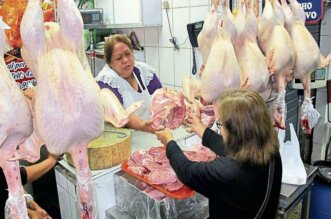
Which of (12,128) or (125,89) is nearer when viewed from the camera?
(12,128)

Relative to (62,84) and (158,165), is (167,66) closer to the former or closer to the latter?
(158,165)

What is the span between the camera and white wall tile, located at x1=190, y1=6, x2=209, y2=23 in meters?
2.22

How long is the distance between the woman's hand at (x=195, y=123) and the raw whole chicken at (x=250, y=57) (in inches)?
8.8

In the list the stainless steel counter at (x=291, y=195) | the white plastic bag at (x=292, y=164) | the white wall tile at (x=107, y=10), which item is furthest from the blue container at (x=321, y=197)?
the white wall tile at (x=107, y=10)

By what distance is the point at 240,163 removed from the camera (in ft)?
3.65

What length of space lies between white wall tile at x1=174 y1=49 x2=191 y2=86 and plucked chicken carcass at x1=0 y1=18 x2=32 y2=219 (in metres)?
1.90

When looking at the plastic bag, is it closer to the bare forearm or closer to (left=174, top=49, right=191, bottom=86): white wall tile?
the bare forearm

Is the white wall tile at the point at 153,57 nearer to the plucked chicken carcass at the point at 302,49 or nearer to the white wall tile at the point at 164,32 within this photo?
the white wall tile at the point at 164,32

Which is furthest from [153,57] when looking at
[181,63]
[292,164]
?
[292,164]

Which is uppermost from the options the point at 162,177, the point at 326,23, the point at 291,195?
the point at 326,23

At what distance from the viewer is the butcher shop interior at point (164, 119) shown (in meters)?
0.58

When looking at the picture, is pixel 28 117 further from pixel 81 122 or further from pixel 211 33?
pixel 211 33

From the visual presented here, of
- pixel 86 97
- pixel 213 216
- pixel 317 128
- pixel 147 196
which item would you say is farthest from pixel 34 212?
pixel 317 128

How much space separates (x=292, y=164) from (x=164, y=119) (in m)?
0.84
